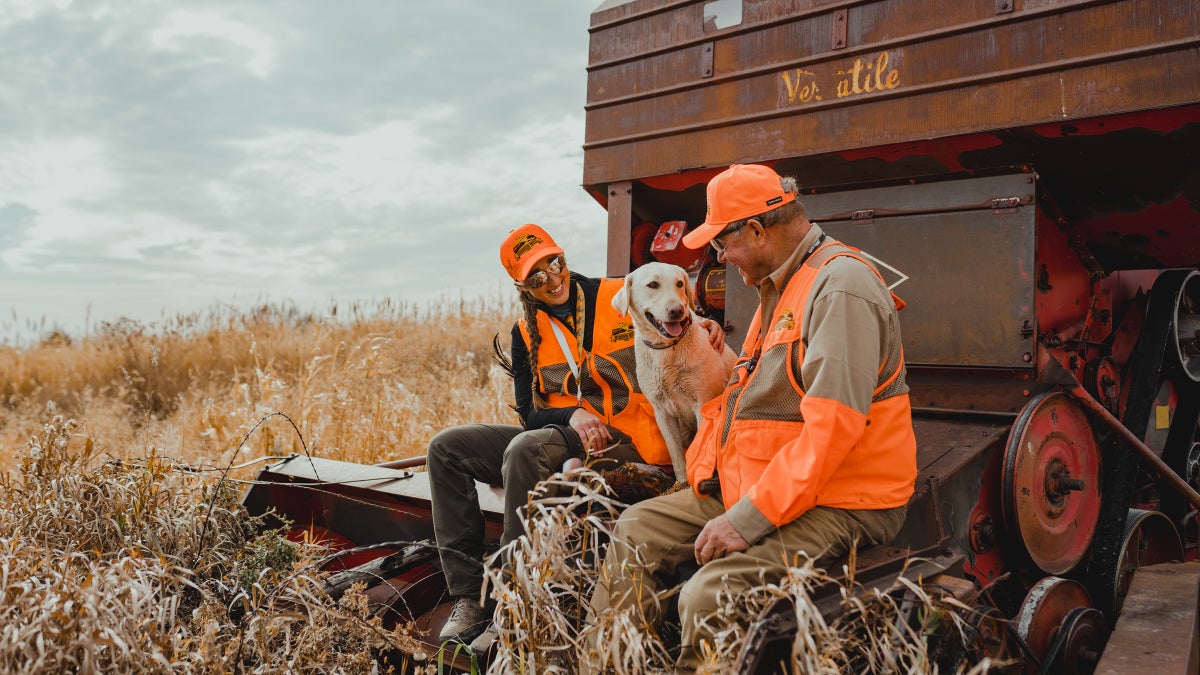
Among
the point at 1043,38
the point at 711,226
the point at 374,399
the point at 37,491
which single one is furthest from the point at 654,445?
the point at 374,399

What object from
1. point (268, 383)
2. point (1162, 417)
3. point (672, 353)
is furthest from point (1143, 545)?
point (268, 383)

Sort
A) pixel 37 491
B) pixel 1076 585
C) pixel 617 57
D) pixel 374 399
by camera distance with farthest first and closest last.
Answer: pixel 374 399 → pixel 617 57 → pixel 37 491 → pixel 1076 585

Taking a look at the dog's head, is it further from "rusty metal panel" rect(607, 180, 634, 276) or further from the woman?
"rusty metal panel" rect(607, 180, 634, 276)

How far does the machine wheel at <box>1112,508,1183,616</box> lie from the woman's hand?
2369 millimetres

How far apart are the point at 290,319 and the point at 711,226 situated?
10.5 metres

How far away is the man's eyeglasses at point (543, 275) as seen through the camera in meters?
3.69

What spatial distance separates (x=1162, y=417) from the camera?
14.2ft

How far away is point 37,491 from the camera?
3879 millimetres

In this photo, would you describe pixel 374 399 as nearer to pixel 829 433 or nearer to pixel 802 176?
pixel 802 176

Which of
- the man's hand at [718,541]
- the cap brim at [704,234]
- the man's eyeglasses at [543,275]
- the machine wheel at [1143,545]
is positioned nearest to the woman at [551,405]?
the man's eyeglasses at [543,275]

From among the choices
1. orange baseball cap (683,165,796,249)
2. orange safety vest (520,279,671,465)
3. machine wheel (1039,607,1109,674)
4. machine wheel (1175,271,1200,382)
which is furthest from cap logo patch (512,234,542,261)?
machine wheel (1175,271,1200,382)

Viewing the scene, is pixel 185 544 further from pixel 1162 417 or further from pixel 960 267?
pixel 1162 417

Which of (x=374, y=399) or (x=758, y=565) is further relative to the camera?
(x=374, y=399)

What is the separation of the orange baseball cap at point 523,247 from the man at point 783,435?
1019mm
